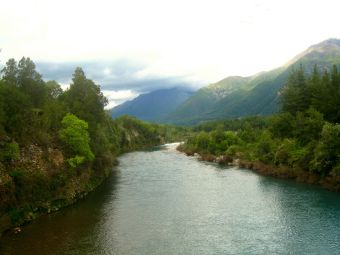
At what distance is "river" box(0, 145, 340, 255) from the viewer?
41.5 metres

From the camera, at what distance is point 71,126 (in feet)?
234

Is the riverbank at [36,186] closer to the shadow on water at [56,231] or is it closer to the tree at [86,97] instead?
the shadow on water at [56,231]

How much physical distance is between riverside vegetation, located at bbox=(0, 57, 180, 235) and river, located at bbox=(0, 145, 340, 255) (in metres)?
2.95

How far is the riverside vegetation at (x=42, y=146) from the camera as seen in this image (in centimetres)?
5159

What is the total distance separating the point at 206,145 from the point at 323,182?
7551 cm

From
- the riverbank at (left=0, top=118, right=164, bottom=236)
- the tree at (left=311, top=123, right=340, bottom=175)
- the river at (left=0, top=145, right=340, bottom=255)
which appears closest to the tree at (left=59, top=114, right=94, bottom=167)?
the riverbank at (left=0, top=118, right=164, bottom=236)

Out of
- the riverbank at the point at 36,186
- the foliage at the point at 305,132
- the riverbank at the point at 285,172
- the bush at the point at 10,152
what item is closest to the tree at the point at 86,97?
the riverbank at the point at 36,186

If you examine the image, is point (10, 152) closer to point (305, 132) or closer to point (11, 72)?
point (11, 72)

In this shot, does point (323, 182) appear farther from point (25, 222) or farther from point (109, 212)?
point (25, 222)

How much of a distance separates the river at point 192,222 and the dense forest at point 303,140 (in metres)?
5.39

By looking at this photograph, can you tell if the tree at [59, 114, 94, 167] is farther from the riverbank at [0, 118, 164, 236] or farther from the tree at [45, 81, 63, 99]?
the tree at [45, 81, 63, 99]

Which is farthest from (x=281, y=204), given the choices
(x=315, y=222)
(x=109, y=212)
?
(x=109, y=212)

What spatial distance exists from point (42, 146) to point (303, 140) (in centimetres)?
5796

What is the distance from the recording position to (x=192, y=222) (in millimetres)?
51125
